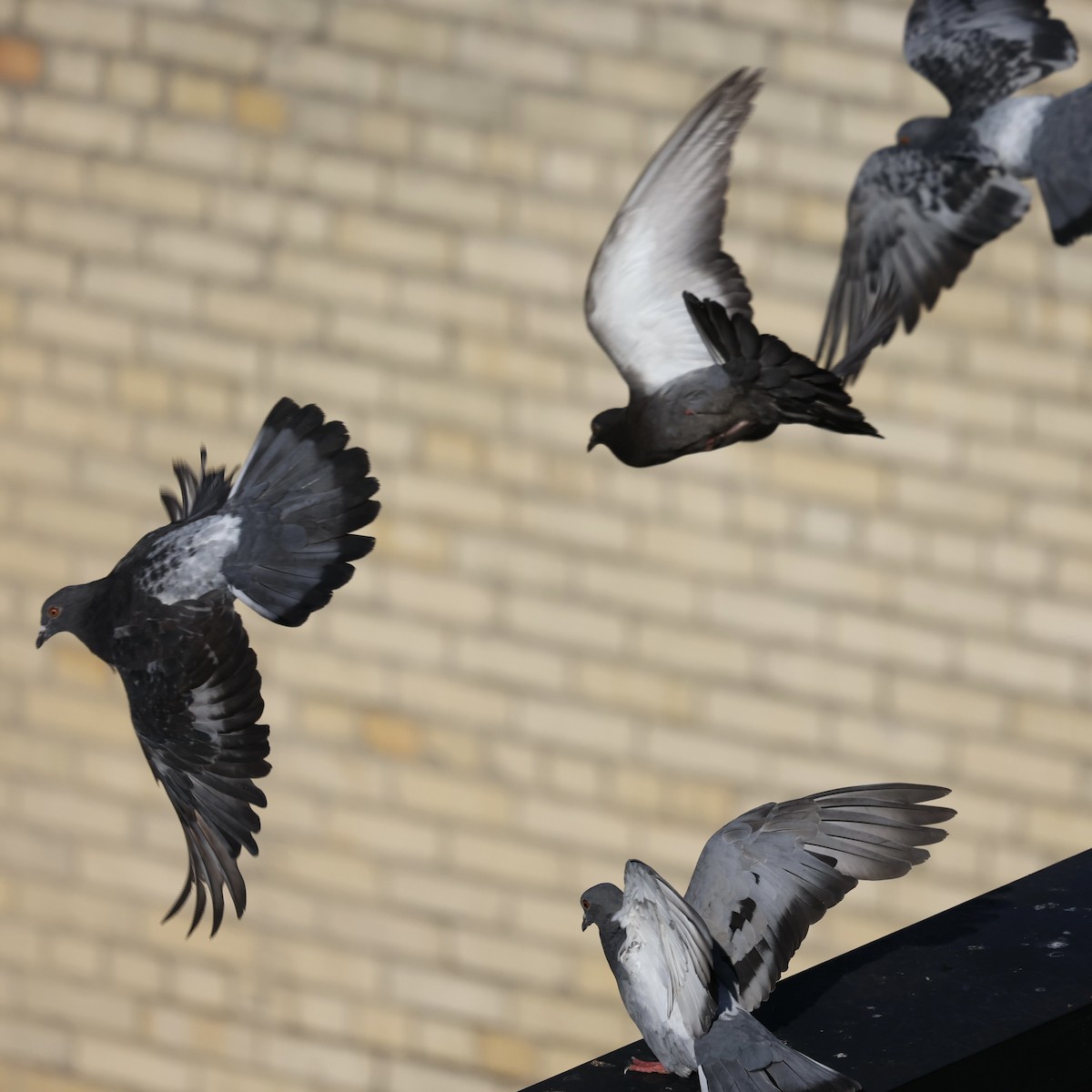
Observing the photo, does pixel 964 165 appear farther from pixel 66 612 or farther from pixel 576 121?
pixel 576 121

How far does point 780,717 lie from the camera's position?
556cm

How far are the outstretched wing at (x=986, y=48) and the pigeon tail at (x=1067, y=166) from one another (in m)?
0.10

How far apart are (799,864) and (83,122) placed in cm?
416

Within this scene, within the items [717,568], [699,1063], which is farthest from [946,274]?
[717,568]

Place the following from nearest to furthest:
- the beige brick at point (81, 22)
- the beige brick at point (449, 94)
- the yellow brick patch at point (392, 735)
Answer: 1. the beige brick at point (449, 94)
2. the beige brick at point (81, 22)
3. the yellow brick patch at point (392, 735)

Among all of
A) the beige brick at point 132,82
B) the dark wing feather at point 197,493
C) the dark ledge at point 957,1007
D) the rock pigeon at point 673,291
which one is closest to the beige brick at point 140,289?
the beige brick at point 132,82

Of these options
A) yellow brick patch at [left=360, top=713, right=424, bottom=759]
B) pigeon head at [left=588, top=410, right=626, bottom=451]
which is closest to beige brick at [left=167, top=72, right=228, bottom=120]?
yellow brick patch at [left=360, top=713, right=424, bottom=759]

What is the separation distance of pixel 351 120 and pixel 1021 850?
9.78 ft

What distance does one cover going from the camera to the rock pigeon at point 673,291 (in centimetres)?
207

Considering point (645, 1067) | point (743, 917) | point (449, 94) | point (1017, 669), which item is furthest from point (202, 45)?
point (645, 1067)

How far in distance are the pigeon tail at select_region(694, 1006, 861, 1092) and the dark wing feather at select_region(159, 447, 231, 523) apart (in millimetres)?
783

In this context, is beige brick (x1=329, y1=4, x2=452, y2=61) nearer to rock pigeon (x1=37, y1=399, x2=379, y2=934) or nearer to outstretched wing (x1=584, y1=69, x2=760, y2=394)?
A: outstretched wing (x1=584, y1=69, x2=760, y2=394)

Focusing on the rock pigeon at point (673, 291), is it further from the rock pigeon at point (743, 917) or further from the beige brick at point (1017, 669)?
the beige brick at point (1017, 669)

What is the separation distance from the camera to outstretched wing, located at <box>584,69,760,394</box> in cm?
244
